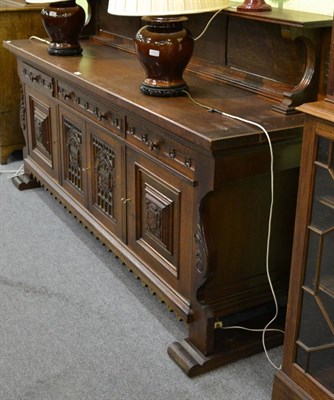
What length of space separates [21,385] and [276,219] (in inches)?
32.2

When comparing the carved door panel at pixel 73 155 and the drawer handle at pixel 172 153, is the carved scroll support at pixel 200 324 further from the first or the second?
the carved door panel at pixel 73 155

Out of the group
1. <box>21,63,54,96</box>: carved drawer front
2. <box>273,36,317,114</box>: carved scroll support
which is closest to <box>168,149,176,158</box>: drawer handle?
<box>273,36,317,114</box>: carved scroll support

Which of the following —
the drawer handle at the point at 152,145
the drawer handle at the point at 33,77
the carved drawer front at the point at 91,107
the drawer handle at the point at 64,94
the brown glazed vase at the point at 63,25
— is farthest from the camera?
the drawer handle at the point at 33,77

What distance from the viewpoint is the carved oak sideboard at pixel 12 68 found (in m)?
2.98

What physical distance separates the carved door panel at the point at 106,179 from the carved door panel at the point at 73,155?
2.5 inches

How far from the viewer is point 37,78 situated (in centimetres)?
251

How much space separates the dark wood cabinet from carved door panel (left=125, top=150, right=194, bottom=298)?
0.34 metres

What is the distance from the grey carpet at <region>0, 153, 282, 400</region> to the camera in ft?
5.35

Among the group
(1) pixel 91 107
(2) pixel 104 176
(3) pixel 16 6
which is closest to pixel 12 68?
(3) pixel 16 6

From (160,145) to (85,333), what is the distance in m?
0.62

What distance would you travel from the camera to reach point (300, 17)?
5.26 ft

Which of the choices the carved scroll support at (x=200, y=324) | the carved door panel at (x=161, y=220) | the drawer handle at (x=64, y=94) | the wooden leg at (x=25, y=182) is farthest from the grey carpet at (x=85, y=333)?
the drawer handle at (x=64, y=94)

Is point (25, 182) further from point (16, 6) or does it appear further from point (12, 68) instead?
point (16, 6)

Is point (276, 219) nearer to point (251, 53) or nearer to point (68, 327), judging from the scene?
point (251, 53)
